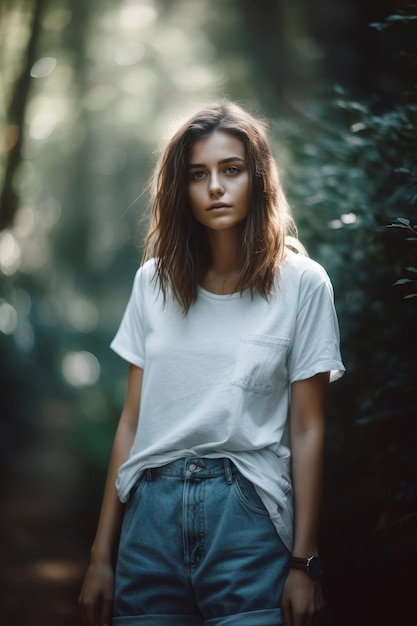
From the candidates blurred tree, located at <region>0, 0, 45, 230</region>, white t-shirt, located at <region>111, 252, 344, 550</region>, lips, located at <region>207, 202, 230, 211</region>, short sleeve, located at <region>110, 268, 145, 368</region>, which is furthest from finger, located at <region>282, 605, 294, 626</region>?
blurred tree, located at <region>0, 0, 45, 230</region>

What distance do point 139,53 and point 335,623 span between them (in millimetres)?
3549

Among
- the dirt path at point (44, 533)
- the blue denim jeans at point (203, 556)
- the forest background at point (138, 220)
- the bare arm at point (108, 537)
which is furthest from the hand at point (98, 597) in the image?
the dirt path at point (44, 533)

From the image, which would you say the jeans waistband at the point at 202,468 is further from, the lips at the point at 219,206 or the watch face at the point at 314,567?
the lips at the point at 219,206

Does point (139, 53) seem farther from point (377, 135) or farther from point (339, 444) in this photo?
point (339, 444)

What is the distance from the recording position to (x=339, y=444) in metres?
2.04

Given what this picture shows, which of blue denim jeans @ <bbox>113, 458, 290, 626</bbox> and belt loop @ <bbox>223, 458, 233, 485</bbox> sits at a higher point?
belt loop @ <bbox>223, 458, 233, 485</bbox>

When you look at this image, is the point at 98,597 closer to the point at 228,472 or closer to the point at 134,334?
the point at 228,472

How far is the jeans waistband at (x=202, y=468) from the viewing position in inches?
55.2

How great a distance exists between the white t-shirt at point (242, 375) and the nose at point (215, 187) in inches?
8.4

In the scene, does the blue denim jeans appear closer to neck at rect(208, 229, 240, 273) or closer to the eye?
neck at rect(208, 229, 240, 273)

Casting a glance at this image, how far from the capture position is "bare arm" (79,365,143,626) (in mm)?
1562

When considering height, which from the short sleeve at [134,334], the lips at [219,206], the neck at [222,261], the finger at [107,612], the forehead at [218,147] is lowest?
the finger at [107,612]

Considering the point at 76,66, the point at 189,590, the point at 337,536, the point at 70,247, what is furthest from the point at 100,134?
the point at 189,590

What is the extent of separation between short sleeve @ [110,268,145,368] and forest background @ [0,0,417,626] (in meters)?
0.29
